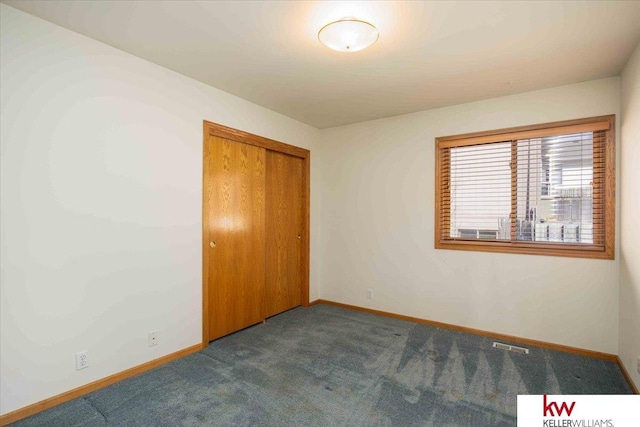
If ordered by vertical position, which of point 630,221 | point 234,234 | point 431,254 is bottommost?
point 431,254

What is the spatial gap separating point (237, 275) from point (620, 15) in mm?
3654

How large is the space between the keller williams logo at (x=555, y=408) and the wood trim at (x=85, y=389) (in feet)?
9.07

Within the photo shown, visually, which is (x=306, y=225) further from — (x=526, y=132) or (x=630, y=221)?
(x=630, y=221)

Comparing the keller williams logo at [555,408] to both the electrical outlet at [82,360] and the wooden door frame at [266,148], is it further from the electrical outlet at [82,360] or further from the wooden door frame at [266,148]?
the electrical outlet at [82,360]

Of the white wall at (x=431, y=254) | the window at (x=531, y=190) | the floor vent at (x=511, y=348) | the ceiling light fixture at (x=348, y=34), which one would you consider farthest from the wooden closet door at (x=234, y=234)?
the floor vent at (x=511, y=348)

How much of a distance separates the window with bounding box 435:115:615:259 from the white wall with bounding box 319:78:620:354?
0.11m

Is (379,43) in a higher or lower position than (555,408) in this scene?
higher

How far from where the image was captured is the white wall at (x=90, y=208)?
1.98 m

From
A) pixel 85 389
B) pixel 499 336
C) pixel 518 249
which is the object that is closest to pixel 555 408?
pixel 499 336

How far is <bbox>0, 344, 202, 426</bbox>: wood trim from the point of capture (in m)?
1.96

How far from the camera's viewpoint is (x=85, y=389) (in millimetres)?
2246

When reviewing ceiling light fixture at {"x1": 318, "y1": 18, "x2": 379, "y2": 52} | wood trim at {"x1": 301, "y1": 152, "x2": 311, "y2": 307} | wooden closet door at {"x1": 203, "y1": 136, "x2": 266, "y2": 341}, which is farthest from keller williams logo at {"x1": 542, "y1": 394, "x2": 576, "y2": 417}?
wood trim at {"x1": 301, "y1": 152, "x2": 311, "y2": 307}

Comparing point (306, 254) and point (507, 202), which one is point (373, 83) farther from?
point (306, 254)

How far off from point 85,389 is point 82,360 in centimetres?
21
